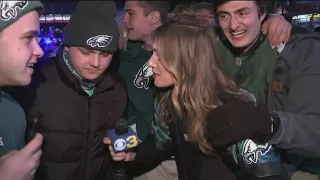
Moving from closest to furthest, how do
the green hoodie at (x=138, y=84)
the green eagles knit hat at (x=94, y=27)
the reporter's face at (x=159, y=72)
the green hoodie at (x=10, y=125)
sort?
the green eagles knit hat at (x=94, y=27) < the green hoodie at (x=10, y=125) < the reporter's face at (x=159, y=72) < the green hoodie at (x=138, y=84)

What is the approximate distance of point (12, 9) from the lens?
Answer: 0.83 m

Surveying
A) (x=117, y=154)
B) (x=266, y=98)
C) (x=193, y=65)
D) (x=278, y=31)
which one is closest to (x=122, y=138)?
(x=117, y=154)

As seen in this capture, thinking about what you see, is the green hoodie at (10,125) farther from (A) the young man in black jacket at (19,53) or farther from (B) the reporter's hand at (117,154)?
(B) the reporter's hand at (117,154)

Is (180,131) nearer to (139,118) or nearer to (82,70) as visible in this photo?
(139,118)

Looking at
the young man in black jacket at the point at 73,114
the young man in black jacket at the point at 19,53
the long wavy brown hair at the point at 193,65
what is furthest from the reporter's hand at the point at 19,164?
the long wavy brown hair at the point at 193,65

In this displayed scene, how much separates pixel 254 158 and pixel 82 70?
Answer: 60cm

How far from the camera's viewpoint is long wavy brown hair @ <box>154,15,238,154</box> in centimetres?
113

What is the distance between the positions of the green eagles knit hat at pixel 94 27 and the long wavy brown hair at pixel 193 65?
0.15m

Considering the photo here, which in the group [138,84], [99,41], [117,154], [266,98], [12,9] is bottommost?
[117,154]

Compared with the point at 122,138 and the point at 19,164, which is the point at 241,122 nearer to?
the point at 122,138

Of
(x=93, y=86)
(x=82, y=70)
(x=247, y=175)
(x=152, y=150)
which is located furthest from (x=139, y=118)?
(x=247, y=175)

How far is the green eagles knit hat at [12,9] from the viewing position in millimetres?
826

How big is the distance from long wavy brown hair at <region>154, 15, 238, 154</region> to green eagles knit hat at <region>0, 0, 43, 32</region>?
0.42 metres

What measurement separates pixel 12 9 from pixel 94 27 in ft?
0.83
